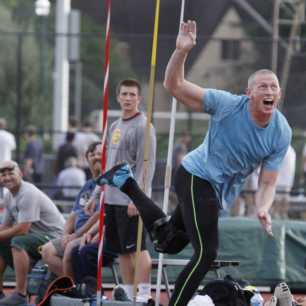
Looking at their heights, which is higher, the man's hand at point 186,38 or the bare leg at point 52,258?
the man's hand at point 186,38

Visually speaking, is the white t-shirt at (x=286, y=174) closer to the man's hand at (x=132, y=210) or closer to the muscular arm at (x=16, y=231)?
the muscular arm at (x=16, y=231)

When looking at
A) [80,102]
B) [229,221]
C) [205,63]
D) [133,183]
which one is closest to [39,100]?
[80,102]

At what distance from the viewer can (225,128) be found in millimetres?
9195

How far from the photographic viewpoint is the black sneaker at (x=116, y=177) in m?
9.64

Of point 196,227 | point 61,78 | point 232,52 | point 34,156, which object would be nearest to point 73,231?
point 196,227

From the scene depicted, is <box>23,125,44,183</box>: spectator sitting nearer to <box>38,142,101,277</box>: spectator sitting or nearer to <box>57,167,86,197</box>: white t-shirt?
<box>57,167,86,197</box>: white t-shirt

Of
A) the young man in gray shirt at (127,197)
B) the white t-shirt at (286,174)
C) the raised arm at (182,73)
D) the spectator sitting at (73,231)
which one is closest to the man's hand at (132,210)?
the young man in gray shirt at (127,197)

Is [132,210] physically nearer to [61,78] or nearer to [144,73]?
[144,73]

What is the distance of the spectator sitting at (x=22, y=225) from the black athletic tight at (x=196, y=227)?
259 centimetres

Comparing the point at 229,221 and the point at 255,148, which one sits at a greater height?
the point at 255,148

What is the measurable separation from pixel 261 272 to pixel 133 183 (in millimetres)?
3641

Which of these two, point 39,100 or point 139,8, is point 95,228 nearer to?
point 139,8

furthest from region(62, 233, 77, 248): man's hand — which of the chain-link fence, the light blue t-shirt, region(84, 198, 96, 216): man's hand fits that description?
the chain-link fence

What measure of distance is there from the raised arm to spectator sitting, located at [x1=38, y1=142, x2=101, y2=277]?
2488mm
